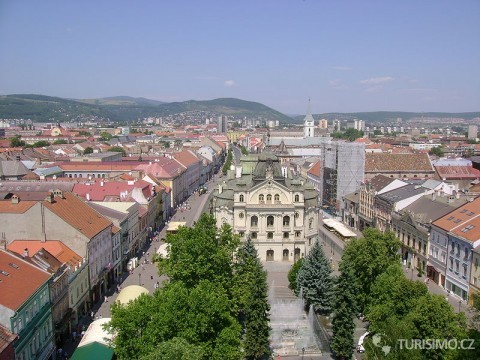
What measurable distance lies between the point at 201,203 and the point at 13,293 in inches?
3228

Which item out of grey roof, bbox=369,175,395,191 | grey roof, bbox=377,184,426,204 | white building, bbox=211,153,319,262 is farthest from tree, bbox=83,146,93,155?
grey roof, bbox=377,184,426,204

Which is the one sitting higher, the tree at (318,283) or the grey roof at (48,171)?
the grey roof at (48,171)

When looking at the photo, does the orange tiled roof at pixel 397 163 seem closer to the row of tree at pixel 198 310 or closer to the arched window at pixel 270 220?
the arched window at pixel 270 220

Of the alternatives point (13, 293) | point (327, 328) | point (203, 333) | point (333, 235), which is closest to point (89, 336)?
point (13, 293)

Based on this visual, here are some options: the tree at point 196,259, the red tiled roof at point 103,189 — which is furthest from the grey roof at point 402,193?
the tree at point 196,259

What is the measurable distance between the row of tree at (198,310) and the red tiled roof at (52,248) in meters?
8.79

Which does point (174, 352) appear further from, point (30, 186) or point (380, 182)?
point (380, 182)

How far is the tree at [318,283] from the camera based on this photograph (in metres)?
49.2

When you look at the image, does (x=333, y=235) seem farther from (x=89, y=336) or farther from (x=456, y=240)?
(x=89, y=336)

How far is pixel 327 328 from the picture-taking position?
1842 inches

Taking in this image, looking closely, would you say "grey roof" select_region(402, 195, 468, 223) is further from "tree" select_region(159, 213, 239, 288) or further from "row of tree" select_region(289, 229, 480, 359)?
"tree" select_region(159, 213, 239, 288)

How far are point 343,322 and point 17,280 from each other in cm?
2454

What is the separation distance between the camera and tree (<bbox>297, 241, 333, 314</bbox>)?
162 feet

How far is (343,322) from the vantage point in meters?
40.1
